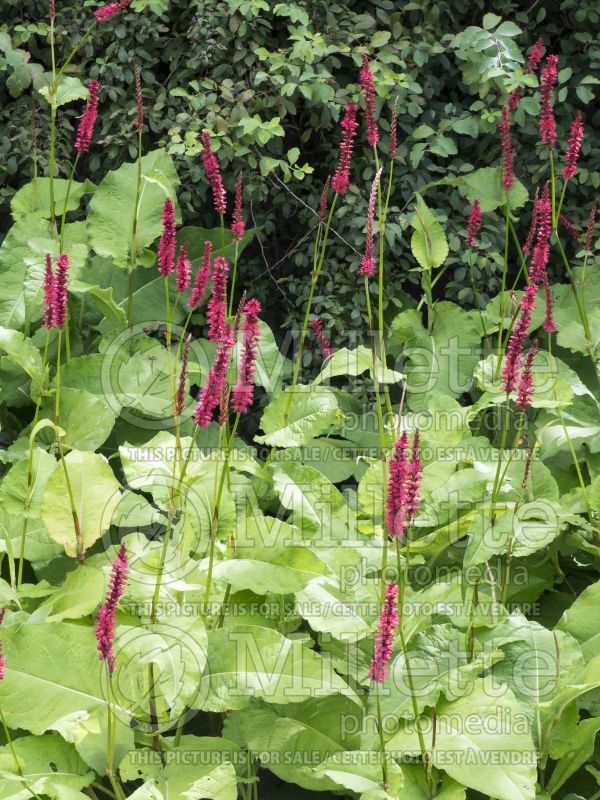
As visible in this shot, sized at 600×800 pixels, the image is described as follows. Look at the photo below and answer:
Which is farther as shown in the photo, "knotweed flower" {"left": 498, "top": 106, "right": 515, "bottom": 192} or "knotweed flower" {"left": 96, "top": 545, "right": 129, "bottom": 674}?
"knotweed flower" {"left": 498, "top": 106, "right": 515, "bottom": 192}

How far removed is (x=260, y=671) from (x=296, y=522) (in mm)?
534

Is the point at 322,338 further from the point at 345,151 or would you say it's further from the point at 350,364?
the point at 345,151

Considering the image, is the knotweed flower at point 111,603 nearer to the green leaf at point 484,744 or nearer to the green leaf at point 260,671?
the green leaf at point 260,671

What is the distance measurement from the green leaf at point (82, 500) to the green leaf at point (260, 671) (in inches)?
19.2

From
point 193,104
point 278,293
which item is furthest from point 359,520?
point 193,104

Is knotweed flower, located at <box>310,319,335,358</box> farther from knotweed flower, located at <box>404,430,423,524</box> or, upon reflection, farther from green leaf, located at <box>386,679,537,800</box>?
knotweed flower, located at <box>404,430,423,524</box>

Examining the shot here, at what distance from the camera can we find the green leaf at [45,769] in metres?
2.06

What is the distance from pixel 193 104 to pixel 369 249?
1685 mm

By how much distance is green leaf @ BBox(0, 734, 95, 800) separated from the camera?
6.75ft

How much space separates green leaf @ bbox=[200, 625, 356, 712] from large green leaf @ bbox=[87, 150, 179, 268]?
162 cm

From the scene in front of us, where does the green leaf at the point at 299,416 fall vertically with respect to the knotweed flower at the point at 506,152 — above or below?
below

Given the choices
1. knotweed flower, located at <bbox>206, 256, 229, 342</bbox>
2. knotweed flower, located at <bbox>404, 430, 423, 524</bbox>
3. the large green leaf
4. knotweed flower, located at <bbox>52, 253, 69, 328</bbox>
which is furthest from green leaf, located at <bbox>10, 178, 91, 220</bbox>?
knotweed flower, located at <bbox>404, 430, 423, 524</bbox>

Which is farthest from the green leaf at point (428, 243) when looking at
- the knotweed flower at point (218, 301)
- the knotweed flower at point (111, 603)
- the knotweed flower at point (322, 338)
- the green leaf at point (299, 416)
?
the knotweed flower at point (111, 603)

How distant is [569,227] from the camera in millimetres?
3664
